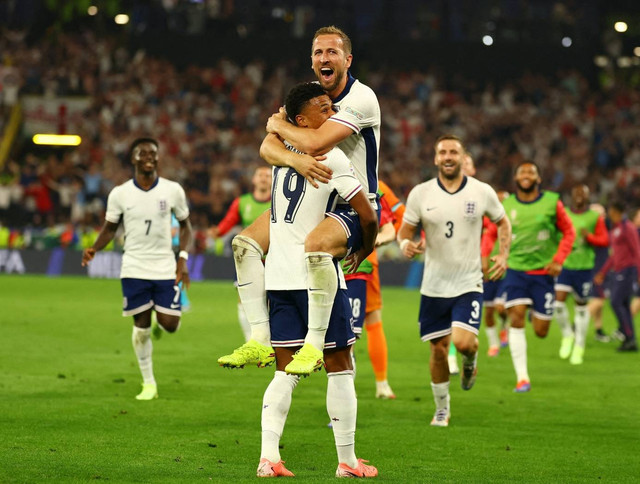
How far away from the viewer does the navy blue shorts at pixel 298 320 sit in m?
6.61

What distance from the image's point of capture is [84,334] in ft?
54.1

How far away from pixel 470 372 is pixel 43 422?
3823 mm

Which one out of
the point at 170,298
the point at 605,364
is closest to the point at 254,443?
the point at 170,298

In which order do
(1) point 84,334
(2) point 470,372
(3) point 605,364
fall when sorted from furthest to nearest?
(1) point 84,334 < (3) point 605,364 < (2) point 470,372

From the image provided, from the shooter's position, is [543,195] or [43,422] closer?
[43,422]

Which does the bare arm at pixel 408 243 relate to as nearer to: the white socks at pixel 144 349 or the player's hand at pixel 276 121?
the white socks at pixel 144 349

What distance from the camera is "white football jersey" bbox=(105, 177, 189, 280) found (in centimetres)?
1090

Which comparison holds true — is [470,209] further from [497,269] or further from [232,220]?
[232,220]

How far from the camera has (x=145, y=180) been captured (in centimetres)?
1104

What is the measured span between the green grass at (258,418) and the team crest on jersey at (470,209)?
191cm

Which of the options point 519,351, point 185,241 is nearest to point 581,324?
point 519,351

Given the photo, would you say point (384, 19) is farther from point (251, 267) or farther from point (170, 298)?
point (251, 267)

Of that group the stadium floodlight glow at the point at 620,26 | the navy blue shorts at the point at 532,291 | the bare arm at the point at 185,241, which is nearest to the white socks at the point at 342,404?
the bare arm at the point at 185,241

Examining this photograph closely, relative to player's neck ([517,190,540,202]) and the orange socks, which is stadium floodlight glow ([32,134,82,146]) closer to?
player's neck ([517,190,540,202])
